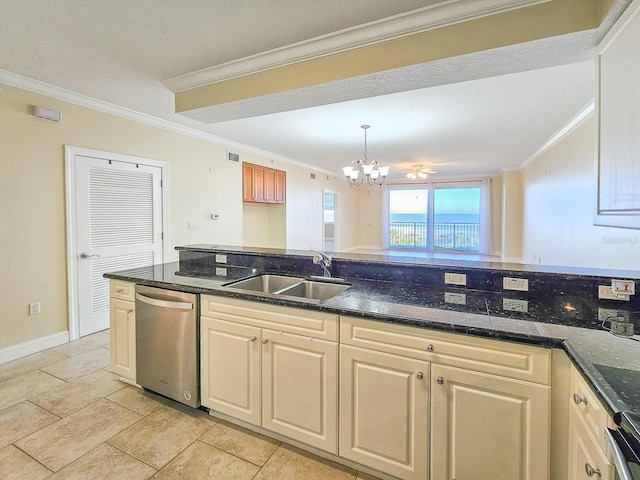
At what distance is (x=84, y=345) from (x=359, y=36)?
386cm

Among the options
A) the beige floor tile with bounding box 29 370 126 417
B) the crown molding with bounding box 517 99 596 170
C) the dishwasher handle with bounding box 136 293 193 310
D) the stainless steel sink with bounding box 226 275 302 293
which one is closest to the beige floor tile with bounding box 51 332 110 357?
the beige floor tile with bounding box 29 370 126 417

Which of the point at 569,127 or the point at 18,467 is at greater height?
the point at 569,127

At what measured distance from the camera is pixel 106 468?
5.58 ft

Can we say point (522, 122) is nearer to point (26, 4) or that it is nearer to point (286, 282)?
point (286, 282)

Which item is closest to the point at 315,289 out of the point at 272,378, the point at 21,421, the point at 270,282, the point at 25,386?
the point at 270,282

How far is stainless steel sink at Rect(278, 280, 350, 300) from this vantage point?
2.25 m

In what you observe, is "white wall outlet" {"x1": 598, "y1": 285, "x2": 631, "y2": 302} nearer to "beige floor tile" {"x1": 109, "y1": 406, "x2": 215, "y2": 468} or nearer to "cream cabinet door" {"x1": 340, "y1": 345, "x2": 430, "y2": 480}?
"cream cabinet door" {"x1": 340, "y1": 345, "x2": 430, "y2": 480}

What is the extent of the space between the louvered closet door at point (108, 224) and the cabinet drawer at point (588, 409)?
4.22 metres

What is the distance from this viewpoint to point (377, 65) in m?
2.09

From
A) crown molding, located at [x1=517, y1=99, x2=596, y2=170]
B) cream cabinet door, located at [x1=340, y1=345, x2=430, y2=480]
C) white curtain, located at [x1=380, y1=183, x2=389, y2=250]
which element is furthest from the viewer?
white curtain, located at [x1=380, y1=183, x2=389, y2=250]

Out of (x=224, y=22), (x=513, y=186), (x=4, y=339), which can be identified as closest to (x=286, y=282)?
(x=224, y=22)

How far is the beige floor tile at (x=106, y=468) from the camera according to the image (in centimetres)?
164

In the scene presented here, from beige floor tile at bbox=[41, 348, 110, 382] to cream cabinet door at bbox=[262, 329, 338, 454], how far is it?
191 cm

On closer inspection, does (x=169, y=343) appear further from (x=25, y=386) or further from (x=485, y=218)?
(x=485, y=218)
